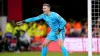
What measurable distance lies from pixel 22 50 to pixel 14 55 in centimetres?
269

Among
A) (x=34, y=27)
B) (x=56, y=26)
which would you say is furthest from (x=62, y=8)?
(x=56, y=26)

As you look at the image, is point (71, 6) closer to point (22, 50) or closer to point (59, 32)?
point (22, 50)

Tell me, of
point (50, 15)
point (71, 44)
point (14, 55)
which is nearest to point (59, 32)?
point (50, 15)

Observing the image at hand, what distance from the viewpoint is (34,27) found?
21.7 metres

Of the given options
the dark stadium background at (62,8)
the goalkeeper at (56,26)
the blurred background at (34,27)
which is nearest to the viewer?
the goalkeeper at (56,26)

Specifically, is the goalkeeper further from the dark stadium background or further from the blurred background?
the dark stadium background

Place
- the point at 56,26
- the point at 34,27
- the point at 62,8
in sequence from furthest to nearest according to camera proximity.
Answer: the point at 62,8 < the point at 34,27 < the point at 56,26

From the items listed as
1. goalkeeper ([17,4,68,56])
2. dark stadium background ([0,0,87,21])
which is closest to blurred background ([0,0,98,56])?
dark stadium background ([0,0,87,21])

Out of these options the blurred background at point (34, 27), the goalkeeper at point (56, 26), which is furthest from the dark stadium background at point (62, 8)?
the goalkeeper at point (56, 26)

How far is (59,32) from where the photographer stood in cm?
1239

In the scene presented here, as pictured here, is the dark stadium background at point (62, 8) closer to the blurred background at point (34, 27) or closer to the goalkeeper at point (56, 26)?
the blurred background at point (34, 27)

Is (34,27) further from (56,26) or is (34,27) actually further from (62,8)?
(56,26)

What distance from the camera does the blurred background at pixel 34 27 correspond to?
20.6 m

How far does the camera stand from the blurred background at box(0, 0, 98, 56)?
20594 mm
